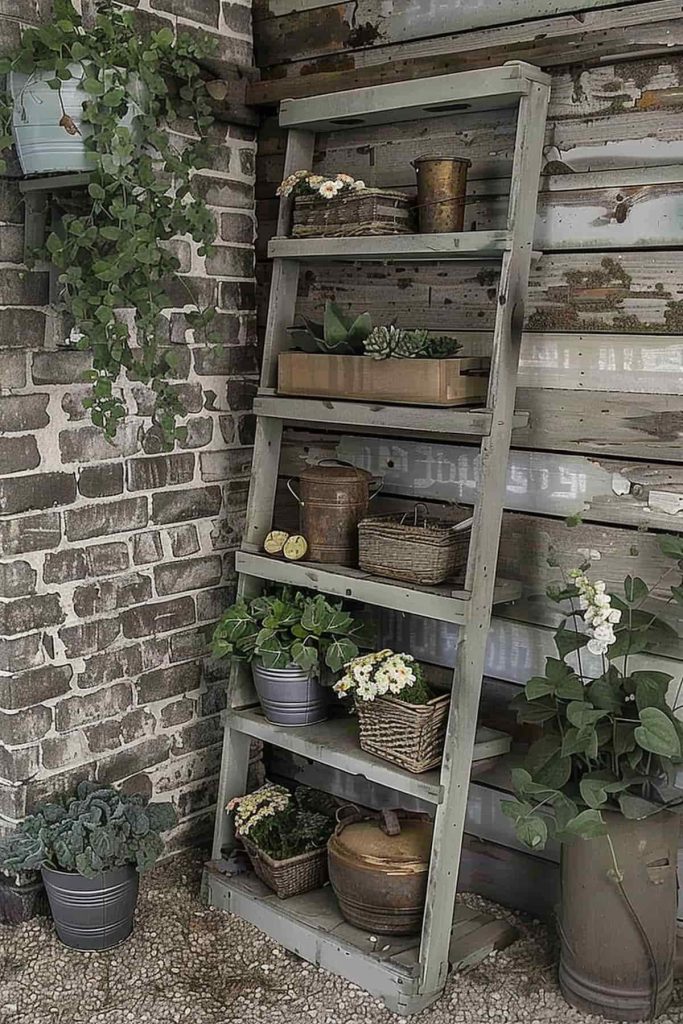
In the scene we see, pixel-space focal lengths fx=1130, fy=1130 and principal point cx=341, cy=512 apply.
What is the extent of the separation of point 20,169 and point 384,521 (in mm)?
1107

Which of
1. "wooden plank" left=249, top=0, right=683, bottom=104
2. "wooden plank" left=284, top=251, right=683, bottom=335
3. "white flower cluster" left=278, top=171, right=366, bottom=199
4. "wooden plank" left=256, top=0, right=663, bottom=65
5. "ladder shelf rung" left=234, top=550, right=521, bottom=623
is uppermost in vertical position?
"wooden plank" left=256, top=0, right=663, bottom=65

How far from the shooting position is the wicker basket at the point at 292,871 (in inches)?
103

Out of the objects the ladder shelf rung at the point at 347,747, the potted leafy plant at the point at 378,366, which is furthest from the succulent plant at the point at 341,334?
the ladder shelf rung at the point at 347,747

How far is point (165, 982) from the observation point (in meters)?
2.46

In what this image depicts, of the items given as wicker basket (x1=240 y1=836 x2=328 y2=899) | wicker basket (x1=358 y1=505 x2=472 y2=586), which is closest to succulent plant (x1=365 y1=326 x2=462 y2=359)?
wicker basket (x1=358 y1=505 x2=472 y2=586)

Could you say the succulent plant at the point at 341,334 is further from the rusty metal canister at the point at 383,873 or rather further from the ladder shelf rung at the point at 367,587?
the rusty metal canister at the point at 383,873

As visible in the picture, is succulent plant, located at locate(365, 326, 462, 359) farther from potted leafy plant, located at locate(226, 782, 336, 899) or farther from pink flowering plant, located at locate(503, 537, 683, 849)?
potted leafy plant, located at locate(226, 782, 336, 899)

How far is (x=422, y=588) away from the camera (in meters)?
2.42

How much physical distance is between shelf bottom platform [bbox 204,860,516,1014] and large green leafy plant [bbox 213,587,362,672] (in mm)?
544

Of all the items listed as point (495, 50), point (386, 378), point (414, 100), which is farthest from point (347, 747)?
point (495, 50)

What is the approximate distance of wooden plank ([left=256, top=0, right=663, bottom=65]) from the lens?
2455mm

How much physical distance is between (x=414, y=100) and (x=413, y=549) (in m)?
0.97

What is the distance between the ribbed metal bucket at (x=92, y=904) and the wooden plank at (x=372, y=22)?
6.62 feet

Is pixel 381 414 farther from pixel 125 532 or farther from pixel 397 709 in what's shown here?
pixel 125 532
